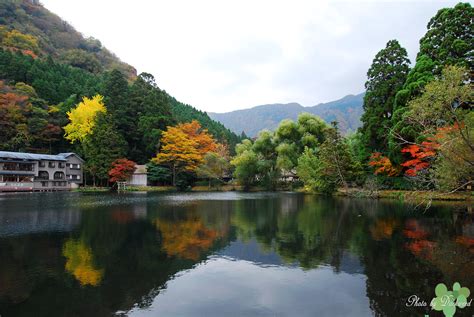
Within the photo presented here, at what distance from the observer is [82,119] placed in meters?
46.9

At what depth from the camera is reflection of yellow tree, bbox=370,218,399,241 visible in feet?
41.9

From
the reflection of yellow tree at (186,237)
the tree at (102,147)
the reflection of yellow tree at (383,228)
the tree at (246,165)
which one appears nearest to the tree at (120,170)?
the tree at (102,147)

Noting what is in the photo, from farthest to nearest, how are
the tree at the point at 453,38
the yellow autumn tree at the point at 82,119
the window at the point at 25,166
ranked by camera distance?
the yellow autumn tree at the point at 82,119
the window at the point at 25,166
the tree at the point at 453,38

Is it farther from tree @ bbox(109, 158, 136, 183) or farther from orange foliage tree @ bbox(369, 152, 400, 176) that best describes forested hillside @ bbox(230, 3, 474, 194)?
tree @ bbox(109, 158, 136, 183)

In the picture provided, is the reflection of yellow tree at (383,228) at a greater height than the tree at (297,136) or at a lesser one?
lesser

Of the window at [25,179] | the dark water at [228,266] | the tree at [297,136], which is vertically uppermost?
the tree at [297,136]

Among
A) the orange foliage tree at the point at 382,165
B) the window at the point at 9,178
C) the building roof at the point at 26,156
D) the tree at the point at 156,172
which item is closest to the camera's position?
the orange foliage tree at the point at 382,165

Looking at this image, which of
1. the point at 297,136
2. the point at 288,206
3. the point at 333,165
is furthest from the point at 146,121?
the point at 288,206

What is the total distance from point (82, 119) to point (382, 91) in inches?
1608

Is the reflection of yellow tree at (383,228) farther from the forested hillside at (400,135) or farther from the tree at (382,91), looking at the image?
the tree at (382,91)

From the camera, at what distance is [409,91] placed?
25.0m

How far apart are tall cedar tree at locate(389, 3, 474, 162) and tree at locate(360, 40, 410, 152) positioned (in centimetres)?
449

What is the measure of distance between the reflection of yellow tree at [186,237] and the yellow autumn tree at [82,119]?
3636cm

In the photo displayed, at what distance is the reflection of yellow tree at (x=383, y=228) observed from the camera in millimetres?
12765
